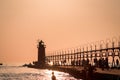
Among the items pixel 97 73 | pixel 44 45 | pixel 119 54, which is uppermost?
pixel 44 45

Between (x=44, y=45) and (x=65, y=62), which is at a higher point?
(x=44, y=45)

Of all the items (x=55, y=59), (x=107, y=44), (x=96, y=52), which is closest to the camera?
(x=107, y=44)

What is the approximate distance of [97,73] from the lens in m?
48.2

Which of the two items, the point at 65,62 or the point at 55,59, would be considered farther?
the point at 55,59

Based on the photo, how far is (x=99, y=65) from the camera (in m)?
68.8

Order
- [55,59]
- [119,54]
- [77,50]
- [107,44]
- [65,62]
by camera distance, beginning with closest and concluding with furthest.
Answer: [119,54]
[107,44]
[77,50]
[65,62]
[55,59]

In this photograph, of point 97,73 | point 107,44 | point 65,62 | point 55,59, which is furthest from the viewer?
point 55,59

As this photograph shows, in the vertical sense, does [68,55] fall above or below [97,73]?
above

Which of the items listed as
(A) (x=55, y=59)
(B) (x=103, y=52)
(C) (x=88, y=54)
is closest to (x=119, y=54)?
(B) (x=103, y=52)

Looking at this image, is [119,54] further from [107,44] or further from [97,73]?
[97,73]

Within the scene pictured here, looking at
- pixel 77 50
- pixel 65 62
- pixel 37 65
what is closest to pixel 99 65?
pixel 77 50

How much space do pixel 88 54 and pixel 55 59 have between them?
153 ft

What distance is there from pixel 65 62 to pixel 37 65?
129 ft

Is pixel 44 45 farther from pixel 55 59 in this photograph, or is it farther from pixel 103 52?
pixel 103 52
